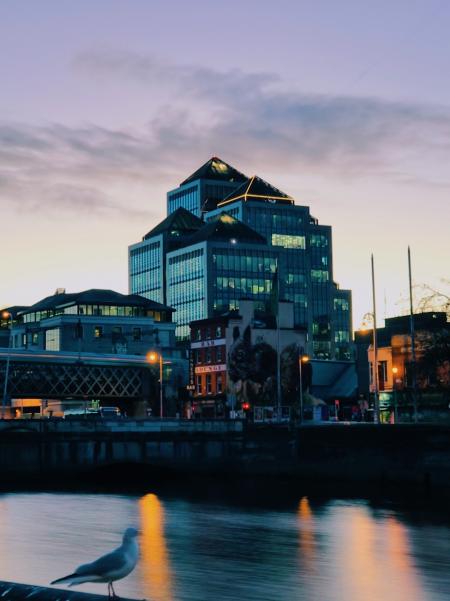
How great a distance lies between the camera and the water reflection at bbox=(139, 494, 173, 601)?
121 ft

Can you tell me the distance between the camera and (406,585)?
38.8 meters

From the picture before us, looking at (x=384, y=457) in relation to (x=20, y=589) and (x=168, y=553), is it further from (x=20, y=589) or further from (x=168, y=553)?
(x=20, y=589)

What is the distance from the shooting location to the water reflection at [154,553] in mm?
36844

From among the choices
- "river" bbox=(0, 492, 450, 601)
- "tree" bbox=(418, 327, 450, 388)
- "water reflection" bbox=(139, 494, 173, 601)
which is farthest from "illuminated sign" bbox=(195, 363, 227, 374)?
"water reflection" bbox=(139, 494, 173, 601)

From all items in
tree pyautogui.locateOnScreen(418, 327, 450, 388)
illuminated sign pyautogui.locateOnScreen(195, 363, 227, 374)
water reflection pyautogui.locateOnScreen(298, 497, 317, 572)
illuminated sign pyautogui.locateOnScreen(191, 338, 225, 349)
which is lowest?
water reflection pyautogui.locateOnScreen(298, 497, 317, 572)

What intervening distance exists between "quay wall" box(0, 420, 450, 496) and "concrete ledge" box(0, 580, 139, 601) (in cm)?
6713

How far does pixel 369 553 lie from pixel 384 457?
34658 mm

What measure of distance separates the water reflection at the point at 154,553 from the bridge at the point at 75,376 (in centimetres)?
7671

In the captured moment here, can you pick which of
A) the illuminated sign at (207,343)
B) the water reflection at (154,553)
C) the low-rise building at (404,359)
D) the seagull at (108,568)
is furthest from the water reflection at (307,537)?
the illuminated sign at (207,343)

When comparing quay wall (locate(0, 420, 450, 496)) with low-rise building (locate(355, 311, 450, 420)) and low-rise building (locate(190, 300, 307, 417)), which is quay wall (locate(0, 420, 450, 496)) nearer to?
low-rise building (locate(355, 311, 450, 420))

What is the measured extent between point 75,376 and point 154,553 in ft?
359

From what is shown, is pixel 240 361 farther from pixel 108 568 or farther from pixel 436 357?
pixel 108 568

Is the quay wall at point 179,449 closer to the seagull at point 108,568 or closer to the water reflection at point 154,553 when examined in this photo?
the water reflection at point 154,553

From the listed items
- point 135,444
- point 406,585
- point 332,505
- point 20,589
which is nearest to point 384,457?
point 332,505
